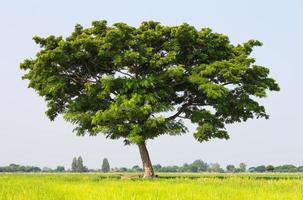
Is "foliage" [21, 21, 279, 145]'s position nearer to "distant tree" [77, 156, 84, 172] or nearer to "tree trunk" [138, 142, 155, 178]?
"tree trunk" [138, 142, 155, 178]

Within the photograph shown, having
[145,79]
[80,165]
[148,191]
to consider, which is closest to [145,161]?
[145,79]

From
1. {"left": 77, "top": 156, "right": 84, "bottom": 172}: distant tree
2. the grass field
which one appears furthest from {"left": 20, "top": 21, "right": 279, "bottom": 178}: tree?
{"left": 77, "top": 156, "right": 84, "bottom": 172}: distant tree

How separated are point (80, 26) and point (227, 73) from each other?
42.9 feet

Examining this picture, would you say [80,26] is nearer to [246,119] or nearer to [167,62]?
[167,62]

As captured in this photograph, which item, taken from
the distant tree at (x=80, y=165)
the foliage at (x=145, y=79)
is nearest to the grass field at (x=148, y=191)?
the foliage at (x=145, y=79)

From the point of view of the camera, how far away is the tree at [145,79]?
34469 millimetres

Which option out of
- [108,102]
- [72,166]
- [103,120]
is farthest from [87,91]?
[72,166]

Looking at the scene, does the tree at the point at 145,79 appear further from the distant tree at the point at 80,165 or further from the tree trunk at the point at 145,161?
the distant tree at the point at 80,165

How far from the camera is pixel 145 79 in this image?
113 ft

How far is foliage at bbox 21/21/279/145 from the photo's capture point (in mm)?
34438

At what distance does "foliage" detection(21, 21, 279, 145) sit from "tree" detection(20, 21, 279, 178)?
0.23 feet

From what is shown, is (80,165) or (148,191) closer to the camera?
(148,191)

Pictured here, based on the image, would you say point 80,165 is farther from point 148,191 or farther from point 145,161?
point 148,191

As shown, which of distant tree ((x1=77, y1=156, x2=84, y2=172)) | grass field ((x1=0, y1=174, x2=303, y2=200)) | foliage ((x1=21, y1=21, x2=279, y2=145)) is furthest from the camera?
distant tree ((x1=77, y1=156, x2=84, y2=172))
